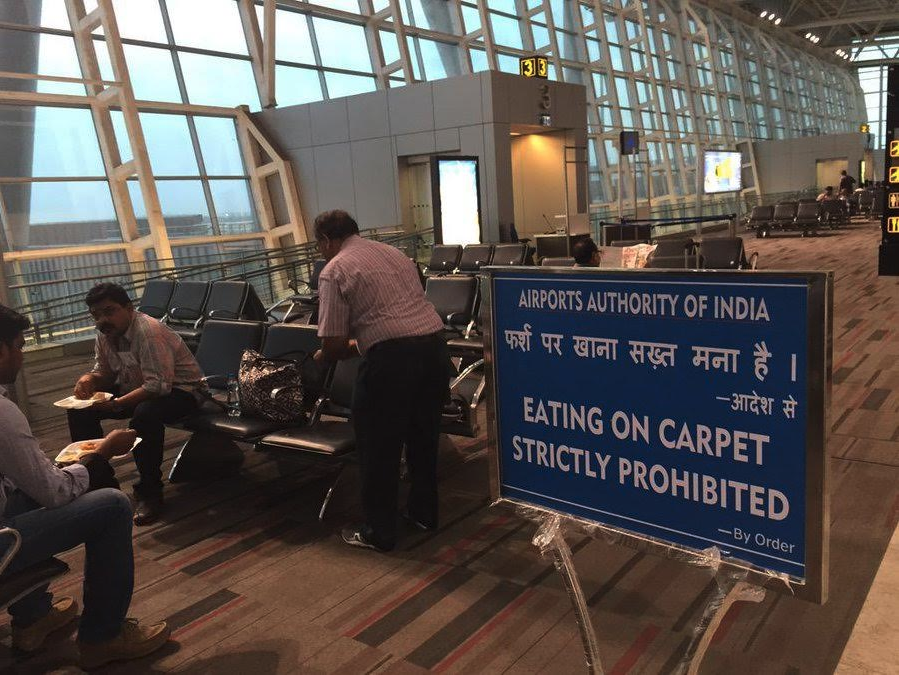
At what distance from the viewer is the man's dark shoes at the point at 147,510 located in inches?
145

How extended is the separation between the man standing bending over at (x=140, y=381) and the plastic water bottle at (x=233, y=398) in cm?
17

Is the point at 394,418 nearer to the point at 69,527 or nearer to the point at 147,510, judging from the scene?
the point at 69,527

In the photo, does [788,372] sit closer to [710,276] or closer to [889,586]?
[710,276]

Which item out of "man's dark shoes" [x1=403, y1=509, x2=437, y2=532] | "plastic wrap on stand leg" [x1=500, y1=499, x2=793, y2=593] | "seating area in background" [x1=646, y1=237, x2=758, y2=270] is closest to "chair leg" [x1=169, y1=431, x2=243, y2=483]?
"man's dark shoes" [x1=403, y1=509, x2=437, y2=532]

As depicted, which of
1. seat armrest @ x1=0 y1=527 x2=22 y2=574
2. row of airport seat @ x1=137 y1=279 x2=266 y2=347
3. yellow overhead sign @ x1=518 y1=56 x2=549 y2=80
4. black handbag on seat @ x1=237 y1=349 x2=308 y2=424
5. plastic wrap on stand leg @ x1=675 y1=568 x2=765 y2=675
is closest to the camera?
plastic wrap on stand leg @ x1=675 y1=568 x2=765 y2=675

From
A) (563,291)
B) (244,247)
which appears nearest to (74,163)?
(244,247)

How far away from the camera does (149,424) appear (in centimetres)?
375

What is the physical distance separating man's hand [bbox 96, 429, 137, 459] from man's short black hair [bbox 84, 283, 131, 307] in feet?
3.97

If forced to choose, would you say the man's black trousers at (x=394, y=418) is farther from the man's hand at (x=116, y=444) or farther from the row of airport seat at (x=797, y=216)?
the row of airport seat at (x=797, y=216)

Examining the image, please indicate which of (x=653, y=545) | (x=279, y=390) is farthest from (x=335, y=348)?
(x=653, y=545)

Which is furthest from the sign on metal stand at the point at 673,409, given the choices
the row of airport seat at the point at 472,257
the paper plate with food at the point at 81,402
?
the row of airport seat at the point at 472,257

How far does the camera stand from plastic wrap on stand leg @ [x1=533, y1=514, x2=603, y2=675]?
164 cm

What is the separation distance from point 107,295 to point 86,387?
0.56 meters

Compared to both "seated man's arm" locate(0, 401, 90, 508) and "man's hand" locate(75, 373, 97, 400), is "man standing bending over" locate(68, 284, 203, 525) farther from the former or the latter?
"seated man's arm" locate(0, 401, 90, 508)
